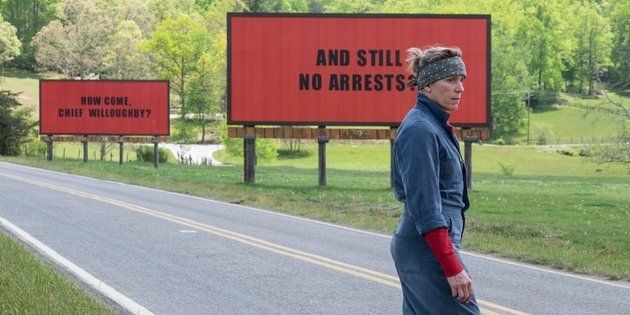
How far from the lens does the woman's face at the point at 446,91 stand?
4.70m

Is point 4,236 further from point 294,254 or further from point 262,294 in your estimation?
point 262,294

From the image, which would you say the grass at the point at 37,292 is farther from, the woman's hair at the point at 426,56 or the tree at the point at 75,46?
the tree at the point at 75,46

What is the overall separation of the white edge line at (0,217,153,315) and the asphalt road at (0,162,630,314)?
0.11 meters

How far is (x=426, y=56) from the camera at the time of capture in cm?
470

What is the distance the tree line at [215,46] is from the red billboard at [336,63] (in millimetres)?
48752

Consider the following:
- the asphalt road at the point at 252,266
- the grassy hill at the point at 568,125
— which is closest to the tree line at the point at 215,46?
the grassy hill at the point at 568,125

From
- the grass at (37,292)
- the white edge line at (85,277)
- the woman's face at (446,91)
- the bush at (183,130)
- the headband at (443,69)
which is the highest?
the headband at (443,69)

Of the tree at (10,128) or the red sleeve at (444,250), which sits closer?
the red sleeve at (444,250)

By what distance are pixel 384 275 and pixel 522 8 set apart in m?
118

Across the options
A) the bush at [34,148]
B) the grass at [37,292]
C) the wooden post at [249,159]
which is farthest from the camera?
the bush at [34,148]

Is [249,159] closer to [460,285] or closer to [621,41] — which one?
[460,285]

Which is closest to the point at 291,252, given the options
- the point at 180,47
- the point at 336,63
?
the point at 336,63

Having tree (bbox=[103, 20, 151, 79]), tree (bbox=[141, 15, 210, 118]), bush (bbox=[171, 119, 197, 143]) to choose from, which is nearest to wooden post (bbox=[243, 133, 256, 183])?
bush (bbox=[171, 119, 197, 143])

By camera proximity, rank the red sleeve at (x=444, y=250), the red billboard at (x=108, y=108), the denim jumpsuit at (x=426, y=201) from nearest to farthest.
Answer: the red sleeve at (x=444, y=250)
the denim jumpsuit at (x=426, y=201)
the red billboard at (x=108, y=108)
